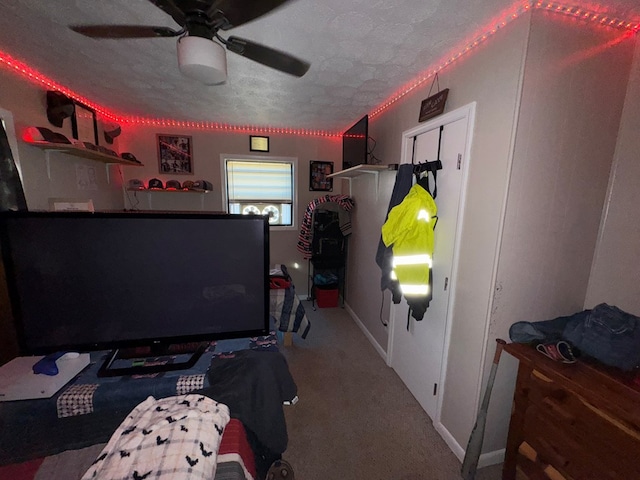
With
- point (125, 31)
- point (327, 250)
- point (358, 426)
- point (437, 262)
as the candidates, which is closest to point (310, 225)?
point (327, 250)

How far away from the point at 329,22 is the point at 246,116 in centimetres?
205

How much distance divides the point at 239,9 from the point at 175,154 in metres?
2.99

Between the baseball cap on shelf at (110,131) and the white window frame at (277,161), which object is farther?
the white window frame at (277,161)

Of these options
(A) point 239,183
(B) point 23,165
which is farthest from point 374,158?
(B) point 23,165

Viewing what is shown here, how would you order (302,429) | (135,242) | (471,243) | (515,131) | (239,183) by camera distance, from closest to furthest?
(135,242), (515,131), (471,243), (302,429), (239,183)

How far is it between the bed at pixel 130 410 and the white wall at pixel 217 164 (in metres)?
2.87

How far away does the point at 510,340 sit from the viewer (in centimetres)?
151

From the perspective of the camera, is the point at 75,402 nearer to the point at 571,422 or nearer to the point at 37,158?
the point at 571,422

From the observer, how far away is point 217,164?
3.78m

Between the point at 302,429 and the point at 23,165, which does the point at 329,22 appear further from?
the point at 302,429

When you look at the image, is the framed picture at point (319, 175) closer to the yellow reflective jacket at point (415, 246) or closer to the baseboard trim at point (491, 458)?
the yellow reflective jacket at point (415, 246)

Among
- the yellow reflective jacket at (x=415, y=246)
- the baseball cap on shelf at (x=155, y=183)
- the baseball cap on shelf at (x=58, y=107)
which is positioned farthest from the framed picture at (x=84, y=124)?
the yellow reflective jacket at (x=415, y=246)

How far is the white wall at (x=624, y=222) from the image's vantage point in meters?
1.38

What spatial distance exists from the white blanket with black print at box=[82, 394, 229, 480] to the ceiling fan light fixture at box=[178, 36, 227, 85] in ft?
4.71
